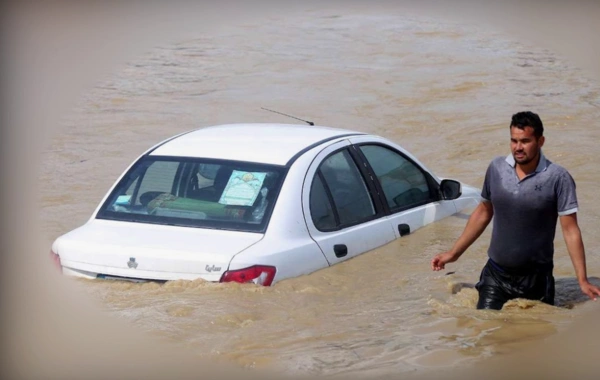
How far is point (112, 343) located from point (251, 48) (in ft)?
55.1

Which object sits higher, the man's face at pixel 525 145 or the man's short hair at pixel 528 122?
the man's short hair at pixel 528 122

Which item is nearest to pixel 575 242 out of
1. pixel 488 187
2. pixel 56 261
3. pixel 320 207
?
pixel 488 187

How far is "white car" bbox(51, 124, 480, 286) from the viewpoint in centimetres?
652

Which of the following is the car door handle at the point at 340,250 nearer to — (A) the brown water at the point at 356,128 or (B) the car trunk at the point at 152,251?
(A) the brown water at the point at 356,128

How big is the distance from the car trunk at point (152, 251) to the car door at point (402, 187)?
1646 mm

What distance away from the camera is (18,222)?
396 inches

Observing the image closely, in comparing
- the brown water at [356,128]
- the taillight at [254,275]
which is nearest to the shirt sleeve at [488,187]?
the brown water at [356,128]

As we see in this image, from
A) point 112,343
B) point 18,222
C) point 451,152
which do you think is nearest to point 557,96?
point 451,152

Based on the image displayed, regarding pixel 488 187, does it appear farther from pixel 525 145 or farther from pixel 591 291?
pixel 591 291

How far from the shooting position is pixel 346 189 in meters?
7.57

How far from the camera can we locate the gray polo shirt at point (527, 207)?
6.12 m

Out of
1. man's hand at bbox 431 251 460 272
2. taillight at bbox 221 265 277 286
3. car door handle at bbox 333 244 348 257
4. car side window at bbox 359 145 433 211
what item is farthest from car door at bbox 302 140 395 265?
man's hand at bbox 431 251 460 272

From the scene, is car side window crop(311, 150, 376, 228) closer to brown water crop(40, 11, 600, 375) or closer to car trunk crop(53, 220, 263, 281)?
brown water crop(40, 11, 600, 375)

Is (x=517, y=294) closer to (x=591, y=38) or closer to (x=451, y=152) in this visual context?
(x=451, y=152)
